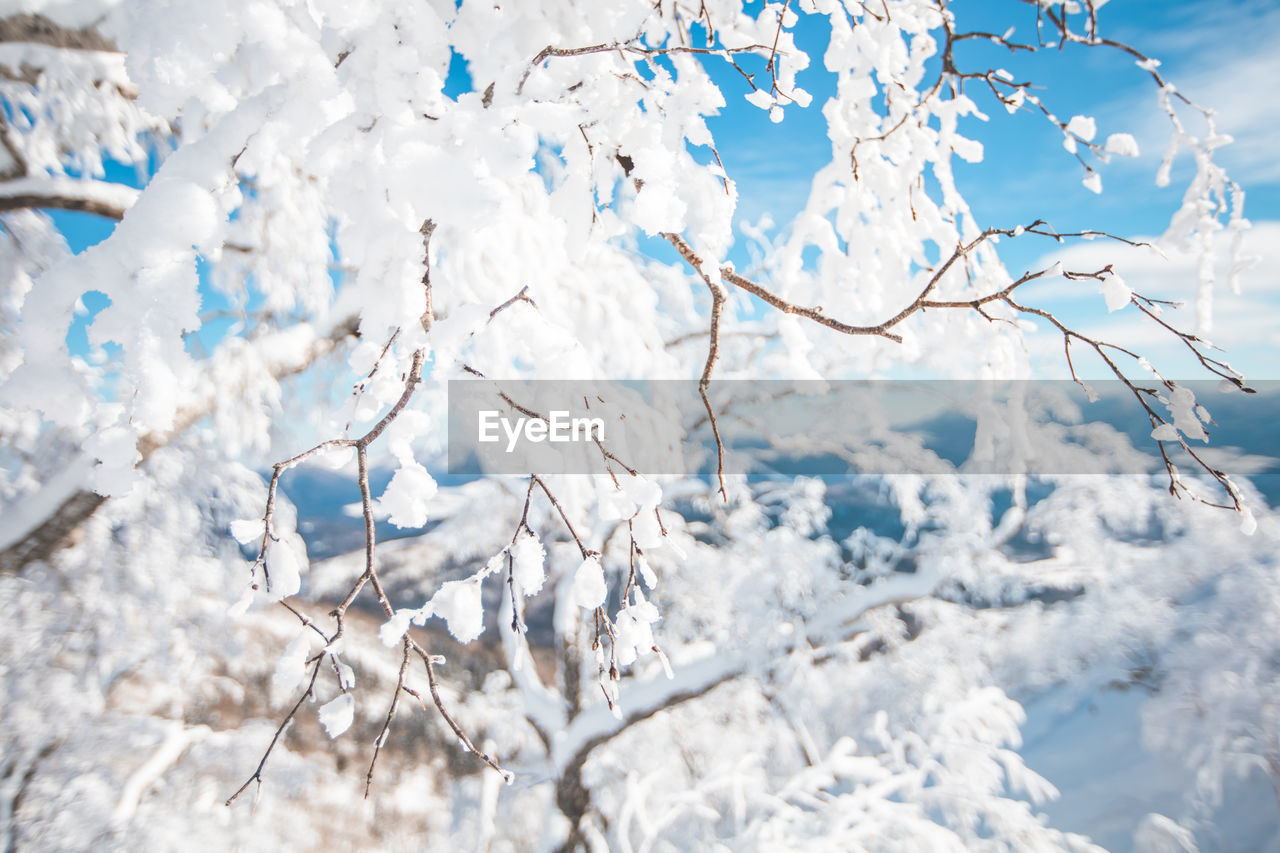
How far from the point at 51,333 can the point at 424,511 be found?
0.48m

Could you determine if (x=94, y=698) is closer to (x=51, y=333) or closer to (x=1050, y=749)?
(x=51, y=333)

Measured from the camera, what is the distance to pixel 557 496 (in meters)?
2.58

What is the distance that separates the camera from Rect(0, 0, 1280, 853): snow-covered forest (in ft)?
2.08

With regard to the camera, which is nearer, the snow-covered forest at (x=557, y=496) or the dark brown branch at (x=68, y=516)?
the snow-covered forest at (x=557, y=496)

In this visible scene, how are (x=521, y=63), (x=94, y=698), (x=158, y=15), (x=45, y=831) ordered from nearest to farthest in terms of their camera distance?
(x=158, y=15) → (x=521, y=63) → (x=45, y=831) → (x=94, y=698)

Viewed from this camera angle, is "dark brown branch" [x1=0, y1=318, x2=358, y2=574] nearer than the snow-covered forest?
No

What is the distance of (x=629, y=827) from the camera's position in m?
3.18

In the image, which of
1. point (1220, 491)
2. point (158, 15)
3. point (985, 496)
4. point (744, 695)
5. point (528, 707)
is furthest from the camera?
point (985, 496)

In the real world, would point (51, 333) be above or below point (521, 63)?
below

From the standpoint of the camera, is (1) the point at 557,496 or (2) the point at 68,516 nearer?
(2) the point at 68,516

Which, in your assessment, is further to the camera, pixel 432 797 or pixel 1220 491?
pixel 1220 491

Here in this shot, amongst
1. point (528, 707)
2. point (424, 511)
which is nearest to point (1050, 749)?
point (528, 707)

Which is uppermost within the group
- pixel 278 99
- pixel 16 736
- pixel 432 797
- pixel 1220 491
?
pixel 278 99

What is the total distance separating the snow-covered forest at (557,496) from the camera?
0.63 metres
